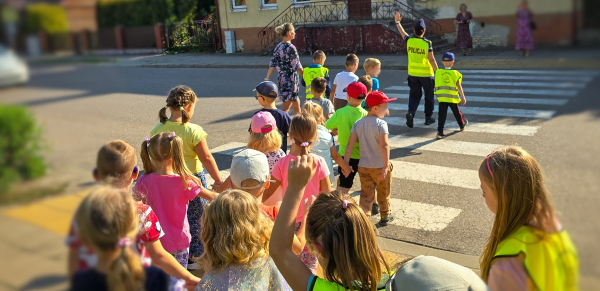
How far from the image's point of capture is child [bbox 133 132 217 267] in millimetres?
3430

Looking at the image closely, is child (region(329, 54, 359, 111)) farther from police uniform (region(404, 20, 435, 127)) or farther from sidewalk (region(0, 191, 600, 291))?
sidewalk (region(0, 191, 600, 291))

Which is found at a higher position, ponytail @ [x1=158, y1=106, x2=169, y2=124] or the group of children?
ponytail @ [x1=158, y1=106, x2=169, y2=124]

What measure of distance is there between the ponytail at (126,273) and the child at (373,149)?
4021 mm

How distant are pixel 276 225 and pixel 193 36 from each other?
1190 millimetres

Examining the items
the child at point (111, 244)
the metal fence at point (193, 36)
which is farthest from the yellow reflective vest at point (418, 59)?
the child at point (111, 244)

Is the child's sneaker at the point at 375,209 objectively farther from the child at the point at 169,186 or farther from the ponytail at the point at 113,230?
the ponytail at the point at 113,230

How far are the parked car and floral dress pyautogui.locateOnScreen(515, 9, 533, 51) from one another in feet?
1.54

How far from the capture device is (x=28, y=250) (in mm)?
533

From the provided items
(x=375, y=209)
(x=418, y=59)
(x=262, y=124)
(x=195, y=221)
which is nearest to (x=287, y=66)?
(x=418, y=59)

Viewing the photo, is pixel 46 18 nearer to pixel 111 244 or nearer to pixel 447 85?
pixel 111 244

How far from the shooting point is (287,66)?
8.60m

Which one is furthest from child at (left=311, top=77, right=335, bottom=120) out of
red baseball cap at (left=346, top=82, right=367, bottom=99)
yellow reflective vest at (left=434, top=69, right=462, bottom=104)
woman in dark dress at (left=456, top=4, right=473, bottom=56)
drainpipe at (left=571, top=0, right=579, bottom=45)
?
drainpipe at (left=571, top=0, right=579, bottom=45)

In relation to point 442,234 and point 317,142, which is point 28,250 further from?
point 442,234

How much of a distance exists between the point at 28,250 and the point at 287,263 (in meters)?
1.61
